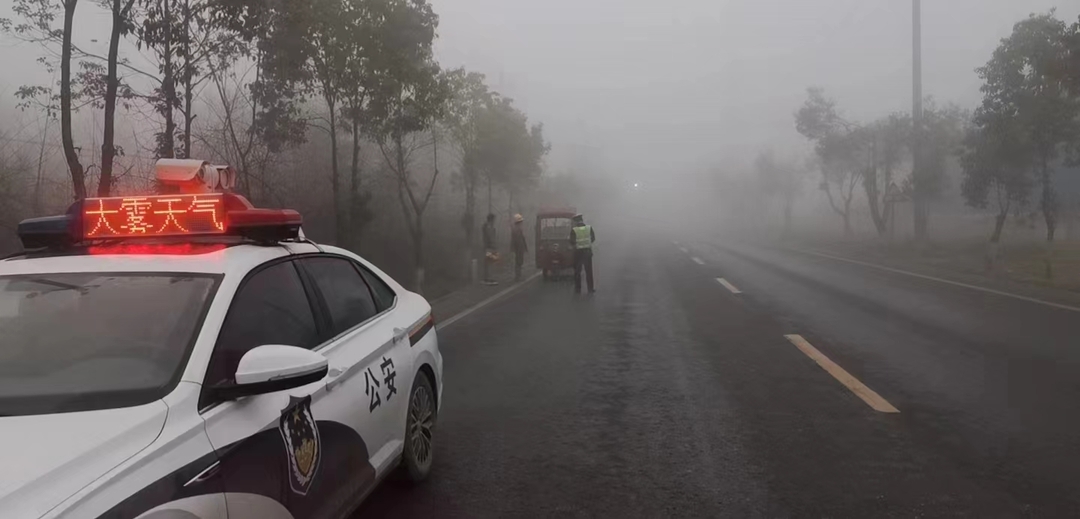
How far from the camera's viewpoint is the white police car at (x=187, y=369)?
2209 mm

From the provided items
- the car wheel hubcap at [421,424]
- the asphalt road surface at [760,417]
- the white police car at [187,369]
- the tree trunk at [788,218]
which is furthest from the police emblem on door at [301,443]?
the tree trunk at [788,218]

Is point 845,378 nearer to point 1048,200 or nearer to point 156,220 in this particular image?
point 156,220

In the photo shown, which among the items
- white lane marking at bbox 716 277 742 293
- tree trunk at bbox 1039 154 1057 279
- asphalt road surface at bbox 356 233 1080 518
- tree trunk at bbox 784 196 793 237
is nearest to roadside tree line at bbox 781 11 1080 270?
tree trunk at bbox 1039 154 1057 279

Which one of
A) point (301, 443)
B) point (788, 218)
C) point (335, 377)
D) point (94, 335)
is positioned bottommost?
point (301, 443)

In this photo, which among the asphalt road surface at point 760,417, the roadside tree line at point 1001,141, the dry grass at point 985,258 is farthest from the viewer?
the roadside tree line at point 1001,141

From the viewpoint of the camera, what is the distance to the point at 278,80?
13.1 metres

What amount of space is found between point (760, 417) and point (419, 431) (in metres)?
2.80

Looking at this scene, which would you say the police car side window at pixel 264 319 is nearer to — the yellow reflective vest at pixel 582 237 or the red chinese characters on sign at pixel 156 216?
the red chinese characters on sign at pixel 156 216

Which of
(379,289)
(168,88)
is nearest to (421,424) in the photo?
(379,289)

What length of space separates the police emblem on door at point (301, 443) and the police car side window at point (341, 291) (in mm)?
767

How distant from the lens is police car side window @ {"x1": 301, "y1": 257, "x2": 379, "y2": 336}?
155 inches

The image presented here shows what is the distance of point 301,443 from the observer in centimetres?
303

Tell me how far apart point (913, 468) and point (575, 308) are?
9.28 metres

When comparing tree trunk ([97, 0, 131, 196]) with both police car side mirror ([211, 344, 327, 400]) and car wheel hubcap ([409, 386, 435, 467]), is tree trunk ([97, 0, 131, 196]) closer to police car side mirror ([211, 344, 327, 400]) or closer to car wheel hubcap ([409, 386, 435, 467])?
car wheel hubcap ([409, 386, 435, 467])
